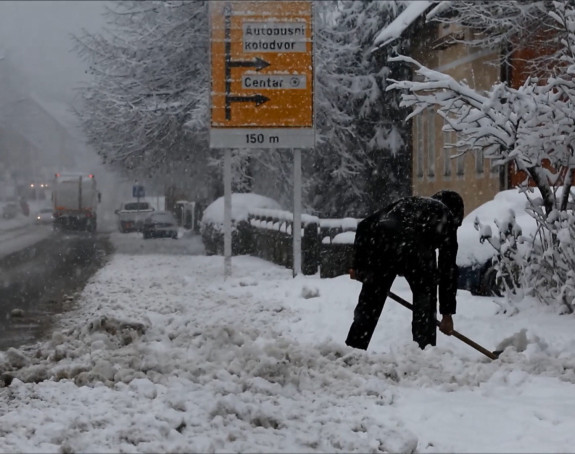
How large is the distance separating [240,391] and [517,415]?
1.86 metres

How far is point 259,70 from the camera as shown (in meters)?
16.4

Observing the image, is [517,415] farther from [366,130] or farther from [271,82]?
[366,130]

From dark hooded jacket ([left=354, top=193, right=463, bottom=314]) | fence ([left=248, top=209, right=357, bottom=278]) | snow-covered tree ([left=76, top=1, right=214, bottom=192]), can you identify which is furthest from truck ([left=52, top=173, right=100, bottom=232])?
dark hooded jacket ([left=354, top=193, right=463, bottom=314])

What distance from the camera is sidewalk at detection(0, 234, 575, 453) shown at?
537cm

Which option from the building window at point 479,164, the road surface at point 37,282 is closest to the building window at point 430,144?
the building window at point 479,164

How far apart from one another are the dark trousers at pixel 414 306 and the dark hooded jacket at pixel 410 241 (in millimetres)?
43

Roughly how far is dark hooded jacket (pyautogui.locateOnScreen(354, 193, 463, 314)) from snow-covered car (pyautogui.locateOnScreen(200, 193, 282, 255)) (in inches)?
594

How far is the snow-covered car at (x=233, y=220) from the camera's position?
22.9 meters

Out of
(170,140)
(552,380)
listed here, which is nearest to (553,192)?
(552,380)

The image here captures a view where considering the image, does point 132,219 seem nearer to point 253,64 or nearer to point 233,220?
point 233,220

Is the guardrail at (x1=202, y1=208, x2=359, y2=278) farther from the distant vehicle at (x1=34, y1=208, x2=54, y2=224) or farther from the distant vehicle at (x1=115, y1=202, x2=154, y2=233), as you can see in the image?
the distant vehicle at (x1=34, y1=208, x2=54, y2=224)

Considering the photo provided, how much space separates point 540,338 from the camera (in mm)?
8023

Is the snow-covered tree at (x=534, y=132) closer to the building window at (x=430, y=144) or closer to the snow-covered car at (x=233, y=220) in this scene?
the snow-covered car at (x=233, y=220)

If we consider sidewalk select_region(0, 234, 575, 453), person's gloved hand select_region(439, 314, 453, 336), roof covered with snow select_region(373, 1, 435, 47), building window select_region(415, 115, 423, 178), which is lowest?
sidewalk select_region(0, 234, 575, 453)
